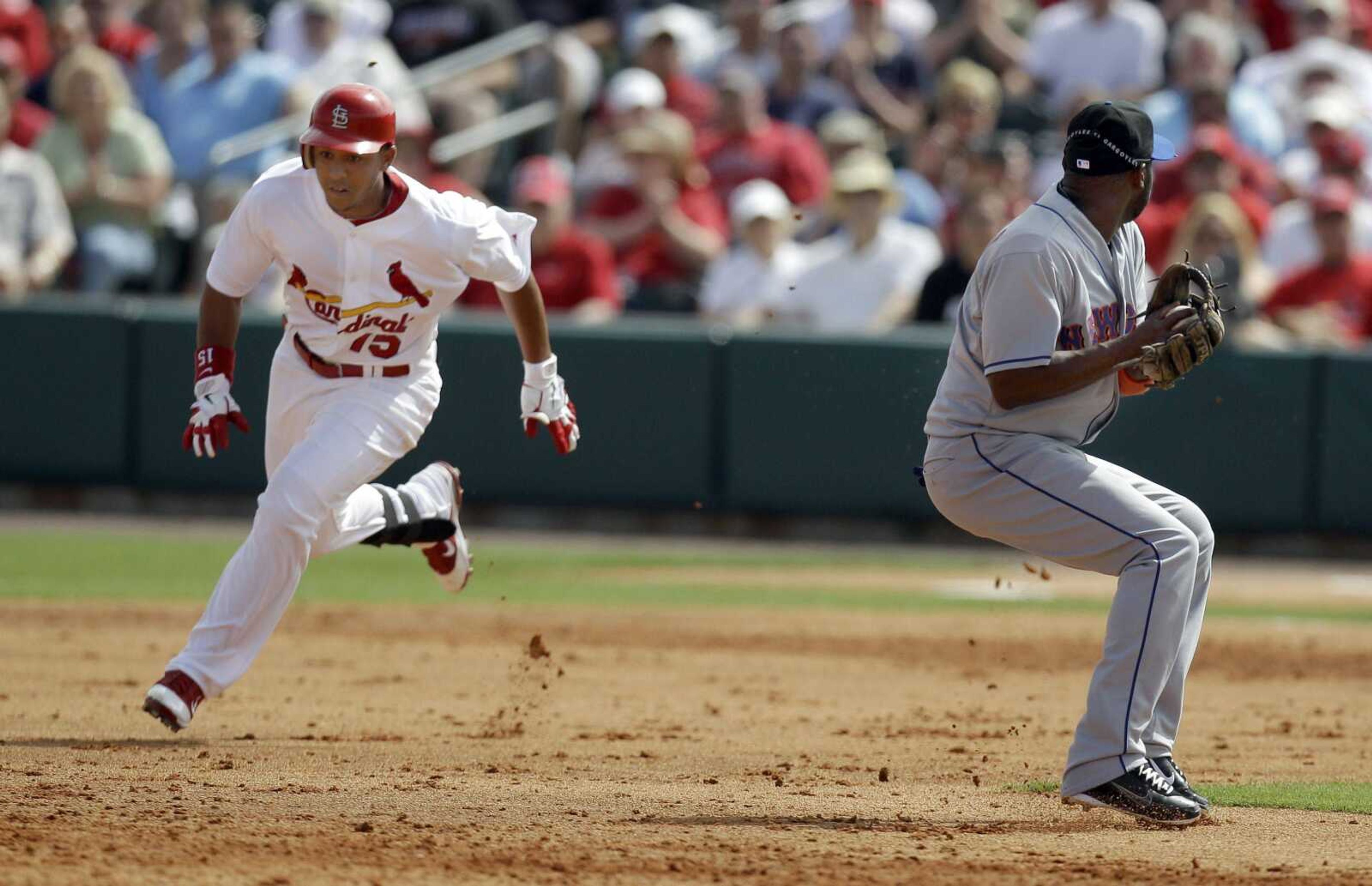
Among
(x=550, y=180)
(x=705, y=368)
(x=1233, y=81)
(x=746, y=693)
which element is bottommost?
(x=746, y=693)

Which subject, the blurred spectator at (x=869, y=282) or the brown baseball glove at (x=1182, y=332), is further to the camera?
the blurred spectator at (x=869, y=282)

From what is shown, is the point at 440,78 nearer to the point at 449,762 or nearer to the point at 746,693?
the point at 746,693

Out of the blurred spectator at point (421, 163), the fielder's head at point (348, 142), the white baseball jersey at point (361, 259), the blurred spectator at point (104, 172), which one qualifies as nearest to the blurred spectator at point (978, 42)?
the blurred spectator at point (421, 163)

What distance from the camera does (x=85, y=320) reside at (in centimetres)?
1396

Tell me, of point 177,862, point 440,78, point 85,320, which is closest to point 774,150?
point 440,78

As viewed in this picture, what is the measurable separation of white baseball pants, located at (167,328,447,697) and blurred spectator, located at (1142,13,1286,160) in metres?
8.63

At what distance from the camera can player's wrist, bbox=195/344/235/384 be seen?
683 cm

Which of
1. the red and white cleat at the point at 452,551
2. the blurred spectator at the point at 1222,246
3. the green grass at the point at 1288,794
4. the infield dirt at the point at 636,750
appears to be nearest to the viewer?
the infield dirt at the point at 636,750

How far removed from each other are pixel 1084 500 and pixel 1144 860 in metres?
1.03

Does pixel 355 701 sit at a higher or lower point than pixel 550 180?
lower

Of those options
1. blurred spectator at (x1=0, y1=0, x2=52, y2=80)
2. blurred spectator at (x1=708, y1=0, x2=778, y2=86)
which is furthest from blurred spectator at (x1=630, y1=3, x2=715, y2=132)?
blurred spectator at (x1=0, y1=0, x2=52, y2=80)

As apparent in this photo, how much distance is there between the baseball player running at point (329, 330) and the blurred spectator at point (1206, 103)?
834 centimetres

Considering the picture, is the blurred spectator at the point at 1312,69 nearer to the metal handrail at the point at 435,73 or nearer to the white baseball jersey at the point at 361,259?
the metal handrail at the point at 435,73

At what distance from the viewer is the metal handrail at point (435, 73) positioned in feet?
→ 48.5
